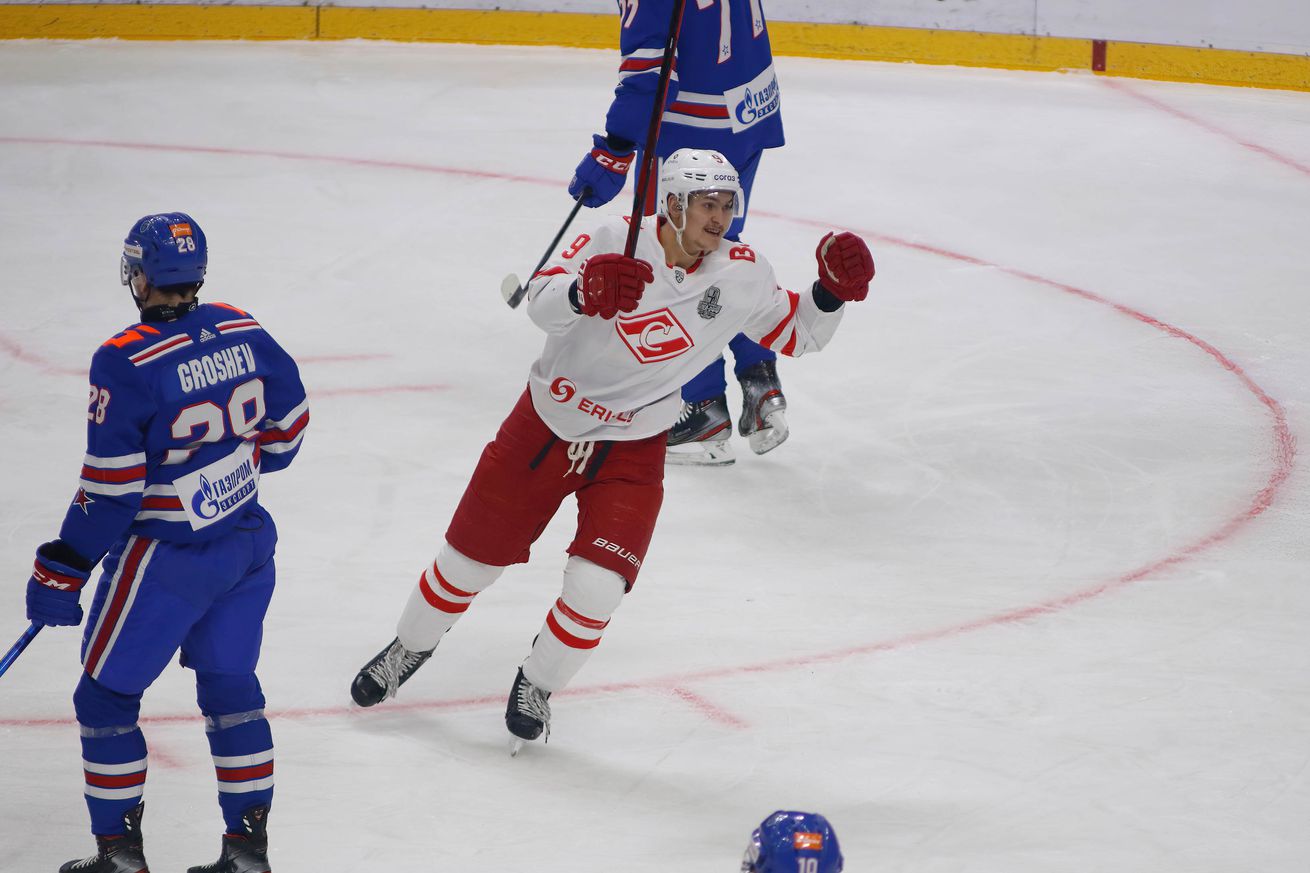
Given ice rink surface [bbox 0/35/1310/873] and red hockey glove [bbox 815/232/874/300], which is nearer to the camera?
ice rink surface [bbox 0/35/1310/873]

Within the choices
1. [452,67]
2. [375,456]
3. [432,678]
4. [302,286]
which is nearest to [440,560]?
[432,678]

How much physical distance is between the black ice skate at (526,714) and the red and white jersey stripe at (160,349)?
3.63 ft

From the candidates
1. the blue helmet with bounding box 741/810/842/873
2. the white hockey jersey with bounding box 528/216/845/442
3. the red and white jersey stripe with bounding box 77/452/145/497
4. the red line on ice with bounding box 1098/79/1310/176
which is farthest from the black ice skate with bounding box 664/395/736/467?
the red line on ice with bounding box 1098/79/1310/176

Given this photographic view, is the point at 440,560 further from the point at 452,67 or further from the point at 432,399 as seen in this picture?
the point at 452,67

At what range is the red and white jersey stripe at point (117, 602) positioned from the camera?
2.76m

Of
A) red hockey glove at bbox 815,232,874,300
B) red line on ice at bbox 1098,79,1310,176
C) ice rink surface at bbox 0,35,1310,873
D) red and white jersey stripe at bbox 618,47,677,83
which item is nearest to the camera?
ice rink surface at bbox 0,35,1310,873

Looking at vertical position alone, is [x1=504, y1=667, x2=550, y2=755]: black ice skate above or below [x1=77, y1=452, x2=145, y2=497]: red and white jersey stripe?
below

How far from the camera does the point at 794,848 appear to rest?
65.2 inches

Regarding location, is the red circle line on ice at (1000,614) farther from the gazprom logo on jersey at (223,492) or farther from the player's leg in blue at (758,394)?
the player's leg in blue at (758,394)

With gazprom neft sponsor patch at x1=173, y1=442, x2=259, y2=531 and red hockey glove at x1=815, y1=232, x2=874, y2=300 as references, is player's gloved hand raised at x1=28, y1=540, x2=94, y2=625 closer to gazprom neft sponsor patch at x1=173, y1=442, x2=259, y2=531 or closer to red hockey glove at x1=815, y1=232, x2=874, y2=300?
gazprom neft sponsor patch at x1=173, y1=442, x2=259, y2=531

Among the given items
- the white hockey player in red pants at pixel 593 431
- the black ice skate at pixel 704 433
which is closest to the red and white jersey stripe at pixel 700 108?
the black ice skate at pixel 704 433

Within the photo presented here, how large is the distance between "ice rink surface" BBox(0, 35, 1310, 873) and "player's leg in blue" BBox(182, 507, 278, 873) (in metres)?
0.16

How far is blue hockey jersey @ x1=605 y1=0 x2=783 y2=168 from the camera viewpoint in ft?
15.8

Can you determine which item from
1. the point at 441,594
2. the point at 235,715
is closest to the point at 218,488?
the point at 235,715
